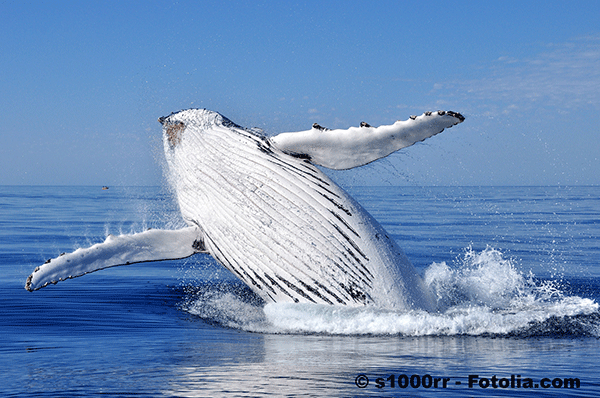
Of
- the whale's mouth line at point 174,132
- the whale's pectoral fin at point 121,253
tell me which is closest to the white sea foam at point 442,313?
the whale's pectoral fin at point 121,253

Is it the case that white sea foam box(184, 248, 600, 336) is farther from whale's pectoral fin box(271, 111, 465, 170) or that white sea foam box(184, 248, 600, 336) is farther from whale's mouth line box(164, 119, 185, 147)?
whale's mouth line box(164, 119, 185, 147)

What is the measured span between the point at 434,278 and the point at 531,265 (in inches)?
182

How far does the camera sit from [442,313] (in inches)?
251

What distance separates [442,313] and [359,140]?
2234mm

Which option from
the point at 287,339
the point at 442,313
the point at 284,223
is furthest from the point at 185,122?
the point at 442,313

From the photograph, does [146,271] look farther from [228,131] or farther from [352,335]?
[352,335]

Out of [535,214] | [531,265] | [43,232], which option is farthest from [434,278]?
[535,214]

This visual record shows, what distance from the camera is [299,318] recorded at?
6.35 metres

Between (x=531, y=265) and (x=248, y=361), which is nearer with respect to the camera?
(x=248, y=361)

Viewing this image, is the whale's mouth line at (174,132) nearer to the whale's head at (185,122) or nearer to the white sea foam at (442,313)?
the whale's head at (185,122)

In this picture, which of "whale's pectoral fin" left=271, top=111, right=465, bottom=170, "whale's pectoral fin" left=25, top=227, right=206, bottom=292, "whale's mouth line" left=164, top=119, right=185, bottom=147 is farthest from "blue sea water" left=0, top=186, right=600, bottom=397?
"whale's pectoral fin" left=271, top=111, right=465, bottom=170

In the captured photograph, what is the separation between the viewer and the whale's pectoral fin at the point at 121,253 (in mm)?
6961

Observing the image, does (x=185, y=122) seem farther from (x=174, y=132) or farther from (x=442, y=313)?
(x=442, y=313)

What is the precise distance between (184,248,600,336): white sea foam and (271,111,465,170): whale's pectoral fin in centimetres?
172
